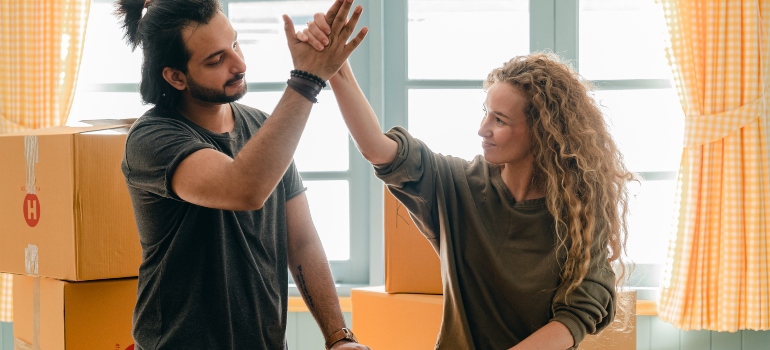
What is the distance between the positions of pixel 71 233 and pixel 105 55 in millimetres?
1545

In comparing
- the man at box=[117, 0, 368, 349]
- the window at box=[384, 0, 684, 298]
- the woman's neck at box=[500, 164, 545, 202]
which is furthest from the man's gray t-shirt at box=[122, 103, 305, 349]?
the window at box=[384, 0, 684, 298]

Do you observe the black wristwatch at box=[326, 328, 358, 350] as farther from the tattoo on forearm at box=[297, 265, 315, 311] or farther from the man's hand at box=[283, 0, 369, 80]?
the man's hand at box=[283, 0, 369, 80]

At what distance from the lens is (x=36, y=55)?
9.09 ft

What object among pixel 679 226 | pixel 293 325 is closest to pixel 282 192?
pixel 293 325

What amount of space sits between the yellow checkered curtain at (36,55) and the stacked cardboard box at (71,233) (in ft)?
3.32

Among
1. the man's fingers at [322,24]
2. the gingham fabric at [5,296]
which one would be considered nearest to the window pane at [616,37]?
the man's fingers at [322,24]

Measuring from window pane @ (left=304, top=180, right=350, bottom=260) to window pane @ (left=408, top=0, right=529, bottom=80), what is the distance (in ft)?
2.05

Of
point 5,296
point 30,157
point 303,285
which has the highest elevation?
point 30,157

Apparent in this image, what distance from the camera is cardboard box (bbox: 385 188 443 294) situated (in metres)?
1.91

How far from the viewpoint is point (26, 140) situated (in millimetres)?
1787

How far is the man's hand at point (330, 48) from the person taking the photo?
4.17 feet

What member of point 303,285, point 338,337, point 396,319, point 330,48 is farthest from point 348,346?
point 330,48

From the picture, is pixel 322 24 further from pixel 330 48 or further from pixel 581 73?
pixel 581 73

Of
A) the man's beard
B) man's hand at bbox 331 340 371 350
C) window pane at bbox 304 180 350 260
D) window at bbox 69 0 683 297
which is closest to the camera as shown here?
the man's beard
